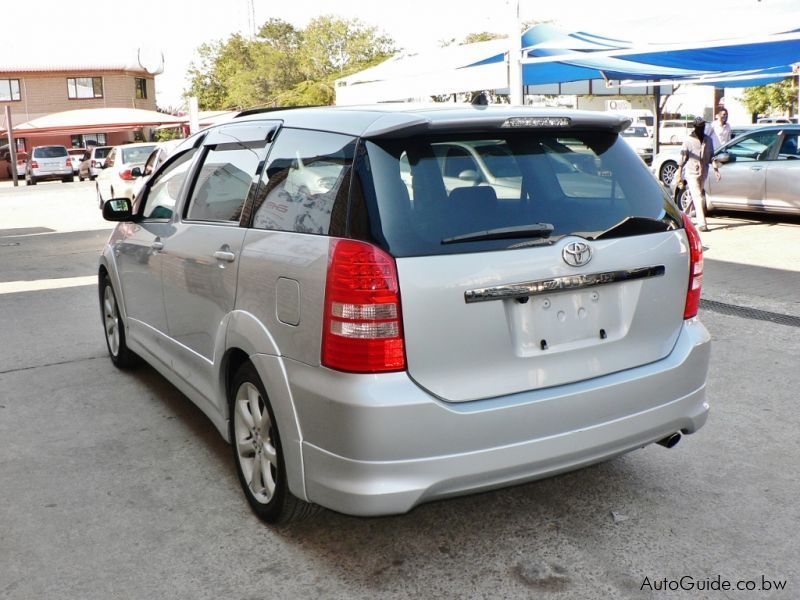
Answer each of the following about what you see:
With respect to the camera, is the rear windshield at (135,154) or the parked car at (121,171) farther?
the rear windshield at (135,154)

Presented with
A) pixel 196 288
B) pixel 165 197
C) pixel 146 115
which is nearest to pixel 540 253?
pixel 196 288

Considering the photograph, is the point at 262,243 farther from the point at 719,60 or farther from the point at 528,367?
the point at 719,60

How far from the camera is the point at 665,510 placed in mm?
3768

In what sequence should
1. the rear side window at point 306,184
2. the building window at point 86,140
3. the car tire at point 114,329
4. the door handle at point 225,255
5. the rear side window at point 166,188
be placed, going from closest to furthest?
the rear side window at point 306,184, the door handle at point 225,255, the rear side window at point 166,188, the car tire at point 114,329, the building window at point 86,140

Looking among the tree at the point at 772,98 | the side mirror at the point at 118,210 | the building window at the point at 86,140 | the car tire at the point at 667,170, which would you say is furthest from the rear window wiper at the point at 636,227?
the building window at the point at 86,140

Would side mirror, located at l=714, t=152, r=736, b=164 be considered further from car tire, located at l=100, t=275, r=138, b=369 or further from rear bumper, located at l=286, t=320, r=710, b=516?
rear bumper, located at l=286, t=320, r=710, b=516

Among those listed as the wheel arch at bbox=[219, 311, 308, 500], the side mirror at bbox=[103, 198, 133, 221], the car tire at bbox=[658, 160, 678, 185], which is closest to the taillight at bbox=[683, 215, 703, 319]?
the wheel arch at bbox=[219, 311, 308, 500]

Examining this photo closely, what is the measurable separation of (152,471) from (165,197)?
159 centimetres

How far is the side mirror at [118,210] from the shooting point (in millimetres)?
5316

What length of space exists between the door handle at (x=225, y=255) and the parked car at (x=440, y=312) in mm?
14

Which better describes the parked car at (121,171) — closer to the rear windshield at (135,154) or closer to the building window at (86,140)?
the rear windshield at (135,154)

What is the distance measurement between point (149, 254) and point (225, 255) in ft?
Result: 4.32

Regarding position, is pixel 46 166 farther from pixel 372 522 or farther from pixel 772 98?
pixel 772 98

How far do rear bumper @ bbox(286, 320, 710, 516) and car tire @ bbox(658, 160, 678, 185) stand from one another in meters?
16.1
